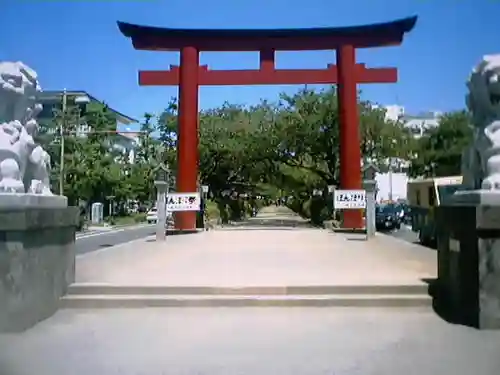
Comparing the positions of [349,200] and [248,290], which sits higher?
[349,200]

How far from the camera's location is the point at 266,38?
2012 cm

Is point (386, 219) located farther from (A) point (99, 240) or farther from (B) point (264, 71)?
(A) point (99, 240)

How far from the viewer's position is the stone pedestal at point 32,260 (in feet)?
18.2

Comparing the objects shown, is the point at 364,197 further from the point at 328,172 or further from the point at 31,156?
the point at 31,156

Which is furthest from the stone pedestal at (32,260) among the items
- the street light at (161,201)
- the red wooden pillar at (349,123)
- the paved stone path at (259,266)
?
the red wooden pillar at (349,123)

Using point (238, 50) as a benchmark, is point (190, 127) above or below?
below

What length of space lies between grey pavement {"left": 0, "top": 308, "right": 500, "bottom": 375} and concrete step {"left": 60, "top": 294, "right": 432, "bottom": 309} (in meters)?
0.13

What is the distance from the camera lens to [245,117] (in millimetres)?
33719

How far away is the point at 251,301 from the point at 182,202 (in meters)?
12.2

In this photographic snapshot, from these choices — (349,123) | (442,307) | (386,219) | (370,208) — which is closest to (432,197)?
(370,208)

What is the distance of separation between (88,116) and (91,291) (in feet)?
125

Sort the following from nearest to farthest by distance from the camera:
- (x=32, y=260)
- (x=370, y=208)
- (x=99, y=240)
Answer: (x=32, y=260), (x=370, y=208), (x=99, y=240)

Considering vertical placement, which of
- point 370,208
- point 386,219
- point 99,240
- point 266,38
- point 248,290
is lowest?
point 99,240

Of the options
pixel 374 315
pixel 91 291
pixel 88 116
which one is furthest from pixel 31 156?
pixel 88 116
